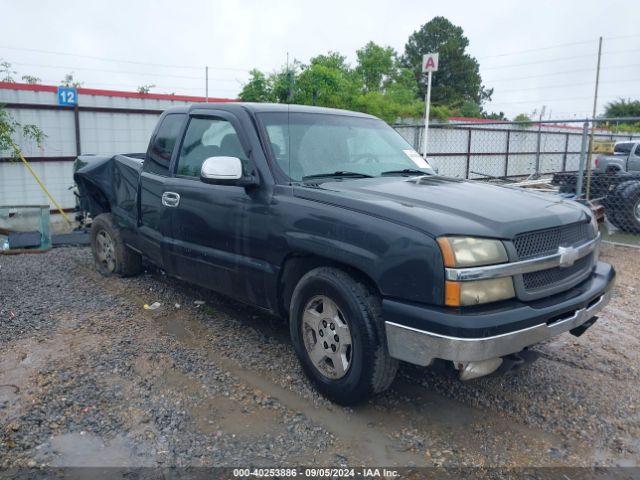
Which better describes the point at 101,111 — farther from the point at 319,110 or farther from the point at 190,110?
the point at 319,110

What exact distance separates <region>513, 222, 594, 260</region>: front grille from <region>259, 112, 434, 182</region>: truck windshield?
1325mm

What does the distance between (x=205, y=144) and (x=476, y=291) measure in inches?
105

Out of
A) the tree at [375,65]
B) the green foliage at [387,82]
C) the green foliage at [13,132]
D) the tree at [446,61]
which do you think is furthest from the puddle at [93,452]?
the tree at [446,61]

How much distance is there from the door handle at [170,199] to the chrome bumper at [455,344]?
237 centimetres

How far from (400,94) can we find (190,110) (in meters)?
20.5

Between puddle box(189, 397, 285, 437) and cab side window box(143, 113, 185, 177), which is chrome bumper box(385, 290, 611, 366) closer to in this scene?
puddle box(189, 397, 285, 437)

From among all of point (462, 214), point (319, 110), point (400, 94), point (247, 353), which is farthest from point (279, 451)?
point (400, 94)

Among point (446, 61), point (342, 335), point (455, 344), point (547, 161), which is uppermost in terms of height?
point (446, 61)

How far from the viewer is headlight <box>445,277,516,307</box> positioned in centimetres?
276

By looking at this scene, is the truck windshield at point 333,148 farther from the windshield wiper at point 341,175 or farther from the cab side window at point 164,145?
the cab side window at point 164,145

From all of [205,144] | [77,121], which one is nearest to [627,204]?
[205,144]

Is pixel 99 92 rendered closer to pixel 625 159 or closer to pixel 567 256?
pixel 567 256

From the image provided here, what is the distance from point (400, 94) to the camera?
24.0m

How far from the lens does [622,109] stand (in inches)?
1914
